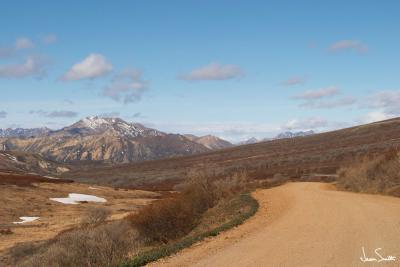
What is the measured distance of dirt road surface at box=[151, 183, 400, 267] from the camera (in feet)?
36.4

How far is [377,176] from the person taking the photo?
3120cm

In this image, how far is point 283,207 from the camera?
2333cm

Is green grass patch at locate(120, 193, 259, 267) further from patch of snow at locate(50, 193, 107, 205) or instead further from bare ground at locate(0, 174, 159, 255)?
patch of snow at locate(50, 193, 107, 205)

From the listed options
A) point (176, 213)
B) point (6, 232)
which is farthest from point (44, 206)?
point (176, 213)

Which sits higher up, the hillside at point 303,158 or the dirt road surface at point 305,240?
the hillside at point 303,158

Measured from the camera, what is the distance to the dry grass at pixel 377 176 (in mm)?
29312

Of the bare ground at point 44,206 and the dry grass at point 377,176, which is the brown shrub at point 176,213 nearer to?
the bare ground at point 44,206

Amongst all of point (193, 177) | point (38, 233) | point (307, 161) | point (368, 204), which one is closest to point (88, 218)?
point (38, 233)

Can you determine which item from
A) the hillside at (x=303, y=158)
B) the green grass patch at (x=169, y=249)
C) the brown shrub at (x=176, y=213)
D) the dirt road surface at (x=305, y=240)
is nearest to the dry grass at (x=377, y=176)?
the dirt road surface at (x=305, y=240)

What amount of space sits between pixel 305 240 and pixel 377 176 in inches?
773

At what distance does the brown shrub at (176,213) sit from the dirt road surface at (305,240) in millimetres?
3662

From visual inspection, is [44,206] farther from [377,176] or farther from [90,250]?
[90,250]

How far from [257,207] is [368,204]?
5.11 metres

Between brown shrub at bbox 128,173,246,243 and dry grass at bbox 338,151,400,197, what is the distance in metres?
10.3
